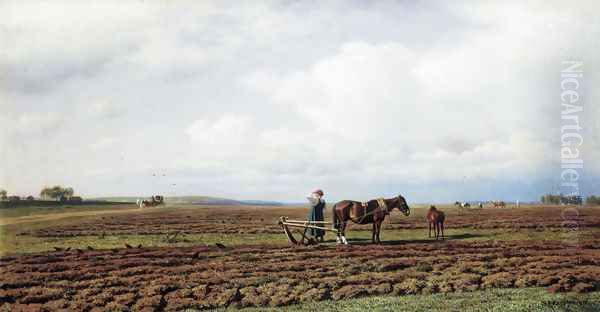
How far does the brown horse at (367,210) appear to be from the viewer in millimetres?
25625

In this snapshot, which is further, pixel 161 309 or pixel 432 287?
pixel 432 287

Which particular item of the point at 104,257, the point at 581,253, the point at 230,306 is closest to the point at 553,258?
the point at 581,253

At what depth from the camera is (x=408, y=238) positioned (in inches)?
1118

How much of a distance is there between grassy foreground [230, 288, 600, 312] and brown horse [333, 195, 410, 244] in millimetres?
7634

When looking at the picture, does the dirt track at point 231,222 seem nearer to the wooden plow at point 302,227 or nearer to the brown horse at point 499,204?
the wooden plow at point 302,227

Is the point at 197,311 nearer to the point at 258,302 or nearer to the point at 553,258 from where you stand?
the point at 258,302

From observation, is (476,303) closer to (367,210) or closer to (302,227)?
Answer: (367,210)

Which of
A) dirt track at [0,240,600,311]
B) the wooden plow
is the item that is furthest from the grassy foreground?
the wooden plow

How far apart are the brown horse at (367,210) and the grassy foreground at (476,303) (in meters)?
7.63

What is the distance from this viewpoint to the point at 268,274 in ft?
66.3

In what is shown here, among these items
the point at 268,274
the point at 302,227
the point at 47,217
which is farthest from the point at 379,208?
the point at 47,217

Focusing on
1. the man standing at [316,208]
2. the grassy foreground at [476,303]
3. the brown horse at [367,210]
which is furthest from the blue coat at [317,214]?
the grassy foreground at [476,303]

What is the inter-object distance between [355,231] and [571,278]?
1476cm

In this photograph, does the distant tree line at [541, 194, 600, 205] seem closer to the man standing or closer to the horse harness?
the horse harness
